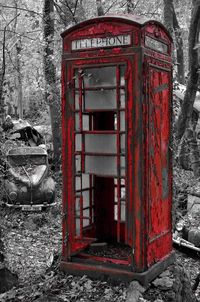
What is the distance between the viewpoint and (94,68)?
531 cm

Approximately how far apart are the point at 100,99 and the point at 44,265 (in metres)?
4.02

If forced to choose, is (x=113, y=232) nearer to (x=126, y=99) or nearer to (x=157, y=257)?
(x=157, y=257)

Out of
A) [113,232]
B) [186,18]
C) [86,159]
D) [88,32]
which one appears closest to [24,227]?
[113,232]

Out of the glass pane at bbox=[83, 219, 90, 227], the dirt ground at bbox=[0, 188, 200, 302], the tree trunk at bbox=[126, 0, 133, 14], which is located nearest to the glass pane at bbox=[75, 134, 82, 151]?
the glass pane at bbox=[83, 219, 90, 227]

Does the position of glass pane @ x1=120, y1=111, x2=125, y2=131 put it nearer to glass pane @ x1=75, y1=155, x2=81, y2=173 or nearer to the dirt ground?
glass pane @ x1=75, y1=155, x2=81, y2=173

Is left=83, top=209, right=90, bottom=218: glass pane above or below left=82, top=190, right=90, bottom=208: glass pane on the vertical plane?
below

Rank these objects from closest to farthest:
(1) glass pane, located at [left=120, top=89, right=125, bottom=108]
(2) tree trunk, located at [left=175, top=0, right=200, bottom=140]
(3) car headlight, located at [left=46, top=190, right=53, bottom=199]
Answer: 1. (1) glass pane, located at [left=120, top=89, right=125, bottom=108]
2. (2) tree trunk, located at [left=175, top=0, right=200, bottom=140]
3. (3) car headlight, located at [left=46, top=190, right=53, bottom=199]

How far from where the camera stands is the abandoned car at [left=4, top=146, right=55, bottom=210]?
12.0 m

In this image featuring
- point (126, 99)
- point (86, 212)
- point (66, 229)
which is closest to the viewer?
point (126, 99)

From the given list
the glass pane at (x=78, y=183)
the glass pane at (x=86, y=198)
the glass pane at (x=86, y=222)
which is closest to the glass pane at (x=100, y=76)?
the glass pane at (x=78, y=183)

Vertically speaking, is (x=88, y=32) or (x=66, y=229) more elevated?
(x=88, y=32)

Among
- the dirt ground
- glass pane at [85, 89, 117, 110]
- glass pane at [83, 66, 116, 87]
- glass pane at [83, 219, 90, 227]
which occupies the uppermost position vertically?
glass pane at [83, 66, 116, 87]

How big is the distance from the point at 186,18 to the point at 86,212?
817 inches

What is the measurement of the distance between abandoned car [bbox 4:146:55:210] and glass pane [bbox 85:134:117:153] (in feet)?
20.0
